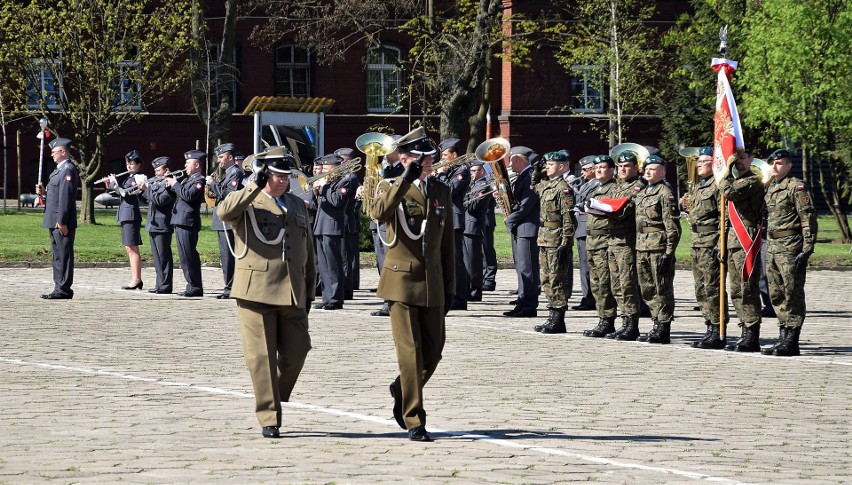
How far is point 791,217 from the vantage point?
13914 mm

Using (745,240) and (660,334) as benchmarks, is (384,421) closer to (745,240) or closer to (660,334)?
(745,240)

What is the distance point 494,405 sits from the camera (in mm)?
10570

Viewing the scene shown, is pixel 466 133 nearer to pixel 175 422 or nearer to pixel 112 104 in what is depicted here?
pixel 112 104

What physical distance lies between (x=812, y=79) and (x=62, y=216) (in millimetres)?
21468

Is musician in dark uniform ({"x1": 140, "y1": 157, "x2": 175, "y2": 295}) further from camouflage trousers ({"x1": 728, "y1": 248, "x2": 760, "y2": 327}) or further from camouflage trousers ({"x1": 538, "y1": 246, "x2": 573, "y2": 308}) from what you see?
camouflage trousers ({"x1": 728, "y1": 248, "x2": 760, "y2": 327})

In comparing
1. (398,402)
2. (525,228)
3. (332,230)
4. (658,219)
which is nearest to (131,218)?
(332,230)

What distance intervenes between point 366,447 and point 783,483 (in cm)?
237

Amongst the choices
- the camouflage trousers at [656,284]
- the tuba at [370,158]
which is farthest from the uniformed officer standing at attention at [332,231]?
the camouflage trousers at [656,284]

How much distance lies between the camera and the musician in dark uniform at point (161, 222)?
776 inches

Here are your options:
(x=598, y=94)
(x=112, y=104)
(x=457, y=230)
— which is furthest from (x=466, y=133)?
(x=457, y=230)

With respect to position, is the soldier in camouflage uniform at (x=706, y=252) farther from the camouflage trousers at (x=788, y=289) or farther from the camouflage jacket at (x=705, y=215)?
the camouflage trousers at (x=788, y=289)

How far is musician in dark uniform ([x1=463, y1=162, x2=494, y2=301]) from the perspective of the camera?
62.5 feet

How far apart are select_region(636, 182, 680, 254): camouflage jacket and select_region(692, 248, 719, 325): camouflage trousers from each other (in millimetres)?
372

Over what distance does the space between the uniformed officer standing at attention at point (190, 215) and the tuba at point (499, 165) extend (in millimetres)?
4103
